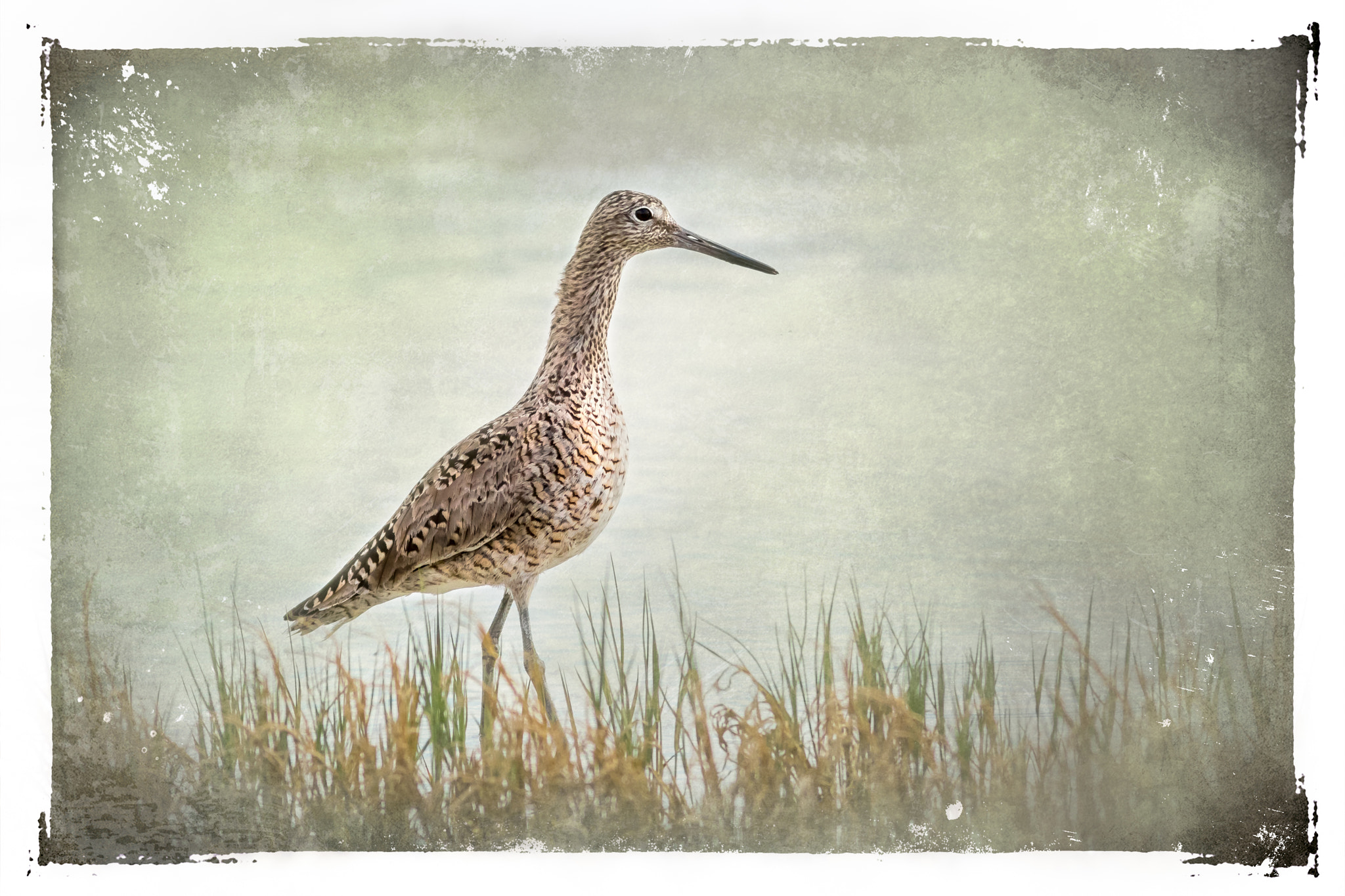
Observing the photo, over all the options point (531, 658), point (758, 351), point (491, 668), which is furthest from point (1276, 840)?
point (491, 668)

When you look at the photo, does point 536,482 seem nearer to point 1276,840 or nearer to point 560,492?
point 560,492

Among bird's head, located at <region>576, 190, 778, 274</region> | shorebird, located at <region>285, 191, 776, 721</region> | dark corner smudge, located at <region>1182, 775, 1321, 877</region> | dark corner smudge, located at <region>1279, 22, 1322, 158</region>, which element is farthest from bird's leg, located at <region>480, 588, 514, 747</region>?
dark corner smudge, located at <region>1279, 22, 1322, 158</region>

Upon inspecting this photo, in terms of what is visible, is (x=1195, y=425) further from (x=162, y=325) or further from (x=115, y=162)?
(x=115, y=162)

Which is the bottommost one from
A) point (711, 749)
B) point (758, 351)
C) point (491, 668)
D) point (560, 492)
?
point (711, 749)

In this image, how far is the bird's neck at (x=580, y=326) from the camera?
2.96 metres

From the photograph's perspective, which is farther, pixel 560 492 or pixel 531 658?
pixel 531 658

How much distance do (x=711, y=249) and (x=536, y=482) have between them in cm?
84

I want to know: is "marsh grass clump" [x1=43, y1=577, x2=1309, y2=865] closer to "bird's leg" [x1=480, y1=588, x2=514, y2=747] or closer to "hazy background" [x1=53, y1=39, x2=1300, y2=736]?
"bird's leg" [x1=480, y1=588, x2=514, y2=747]

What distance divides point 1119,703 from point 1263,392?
1009 mm

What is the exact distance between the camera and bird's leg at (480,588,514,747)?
305cm

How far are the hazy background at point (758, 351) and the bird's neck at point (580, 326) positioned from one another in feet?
0.58

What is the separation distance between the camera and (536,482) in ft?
9.39

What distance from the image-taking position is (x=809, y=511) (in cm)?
318

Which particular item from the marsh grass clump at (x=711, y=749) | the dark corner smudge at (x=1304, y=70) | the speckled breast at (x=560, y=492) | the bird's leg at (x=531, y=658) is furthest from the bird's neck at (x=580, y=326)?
the dark corner smudge at (x=1304, y=70)
